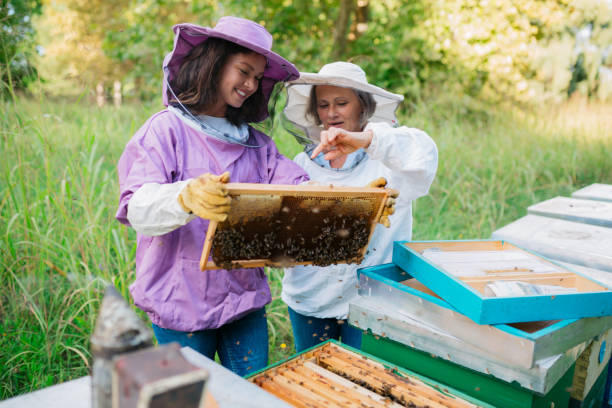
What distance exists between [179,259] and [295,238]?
21.4 inches

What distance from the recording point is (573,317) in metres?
1.61

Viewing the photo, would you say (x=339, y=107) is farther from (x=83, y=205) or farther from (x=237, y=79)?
(x=83, y=205)

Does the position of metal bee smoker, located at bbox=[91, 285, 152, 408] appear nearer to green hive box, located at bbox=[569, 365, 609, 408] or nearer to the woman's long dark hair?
the woman's long dark hair

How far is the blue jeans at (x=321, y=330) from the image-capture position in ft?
9.00

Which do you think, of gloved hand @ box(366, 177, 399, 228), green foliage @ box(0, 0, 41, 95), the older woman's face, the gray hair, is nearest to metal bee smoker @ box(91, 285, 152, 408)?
gloved hand @ box(366, 177, 399, 228)

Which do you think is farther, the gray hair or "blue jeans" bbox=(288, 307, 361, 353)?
the gray hair

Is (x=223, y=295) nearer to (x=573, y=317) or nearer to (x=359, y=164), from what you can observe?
(x=359, y=164)

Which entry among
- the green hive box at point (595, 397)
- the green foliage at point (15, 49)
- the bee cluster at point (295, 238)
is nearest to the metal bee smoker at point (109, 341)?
the bee cluster at point (295, 238)

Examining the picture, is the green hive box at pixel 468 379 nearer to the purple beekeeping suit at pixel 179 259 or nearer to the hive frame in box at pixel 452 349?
the hive frame in box at pixel 452 349

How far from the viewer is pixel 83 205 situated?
3.49 m

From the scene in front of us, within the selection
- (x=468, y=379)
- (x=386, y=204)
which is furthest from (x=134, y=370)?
(x=386, y=204)

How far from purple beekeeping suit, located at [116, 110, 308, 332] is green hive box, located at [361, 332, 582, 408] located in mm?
683

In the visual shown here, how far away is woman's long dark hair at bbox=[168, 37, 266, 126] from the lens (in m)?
2.18

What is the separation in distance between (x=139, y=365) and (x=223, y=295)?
1423 mm
